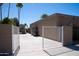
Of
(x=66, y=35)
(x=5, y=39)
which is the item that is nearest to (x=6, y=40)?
(x=5, y=39)

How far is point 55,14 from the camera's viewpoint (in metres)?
15.7

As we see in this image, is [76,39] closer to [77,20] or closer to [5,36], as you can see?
[77,20]

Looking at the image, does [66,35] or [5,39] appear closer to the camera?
[5,39]

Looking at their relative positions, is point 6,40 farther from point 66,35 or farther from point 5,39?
point 66,35

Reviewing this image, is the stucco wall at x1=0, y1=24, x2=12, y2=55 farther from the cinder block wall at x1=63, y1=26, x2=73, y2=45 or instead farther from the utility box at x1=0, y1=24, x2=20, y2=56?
the cinder block wall at x1=63, y1=26, x2=73, y2=45

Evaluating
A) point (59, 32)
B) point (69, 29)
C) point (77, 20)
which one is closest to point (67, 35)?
point (69, 29)

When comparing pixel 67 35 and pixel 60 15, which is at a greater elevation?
Result: pixel 60 15

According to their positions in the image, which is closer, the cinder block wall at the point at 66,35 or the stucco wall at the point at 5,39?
the stucco wall at the point at 5,39

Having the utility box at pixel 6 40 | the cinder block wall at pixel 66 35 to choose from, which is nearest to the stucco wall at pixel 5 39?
the utility box at pixel 6 40

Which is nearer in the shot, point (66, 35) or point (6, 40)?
point (6, 40)

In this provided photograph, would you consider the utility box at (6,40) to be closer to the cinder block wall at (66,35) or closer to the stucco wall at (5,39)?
the stucco wall at (5,39)

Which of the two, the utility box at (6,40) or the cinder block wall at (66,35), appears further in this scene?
the cinder block wall at (66,35)

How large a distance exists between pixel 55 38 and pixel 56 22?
1.95 meters

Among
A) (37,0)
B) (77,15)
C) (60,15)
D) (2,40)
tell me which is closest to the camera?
(37,0)
